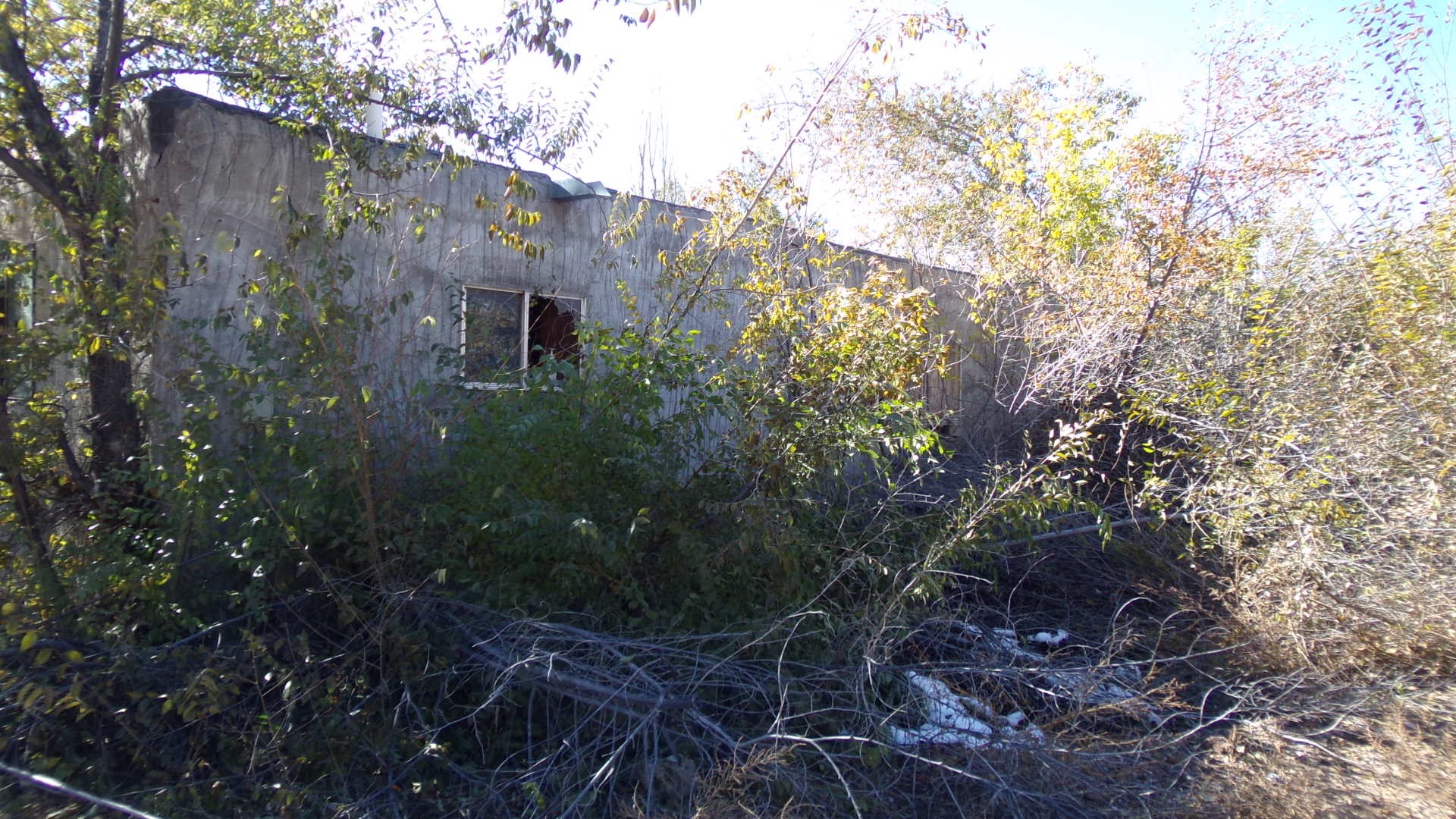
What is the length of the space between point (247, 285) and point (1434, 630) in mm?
6440

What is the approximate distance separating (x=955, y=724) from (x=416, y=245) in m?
4.29

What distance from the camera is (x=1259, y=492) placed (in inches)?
218

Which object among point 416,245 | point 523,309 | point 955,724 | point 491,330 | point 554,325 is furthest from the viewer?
point 554,325

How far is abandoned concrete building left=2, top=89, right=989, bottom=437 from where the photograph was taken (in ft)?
17.0

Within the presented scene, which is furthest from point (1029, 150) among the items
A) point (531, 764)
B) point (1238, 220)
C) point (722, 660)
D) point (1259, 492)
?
point (531, 764)

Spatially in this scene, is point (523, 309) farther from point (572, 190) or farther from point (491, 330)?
point (572, 190)

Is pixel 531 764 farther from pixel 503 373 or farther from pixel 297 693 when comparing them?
pixel 503 373

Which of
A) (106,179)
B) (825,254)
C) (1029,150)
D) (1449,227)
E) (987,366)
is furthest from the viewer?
(987,366)

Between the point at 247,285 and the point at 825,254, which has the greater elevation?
the point at 825,254

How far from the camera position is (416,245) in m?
6.13

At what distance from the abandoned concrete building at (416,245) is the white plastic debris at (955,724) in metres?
2.78

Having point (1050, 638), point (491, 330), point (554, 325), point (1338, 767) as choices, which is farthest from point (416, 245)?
point (1338, 767)

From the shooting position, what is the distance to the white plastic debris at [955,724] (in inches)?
160

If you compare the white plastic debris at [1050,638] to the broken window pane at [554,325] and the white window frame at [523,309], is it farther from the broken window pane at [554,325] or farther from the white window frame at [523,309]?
the broken window pane at [554,325]
